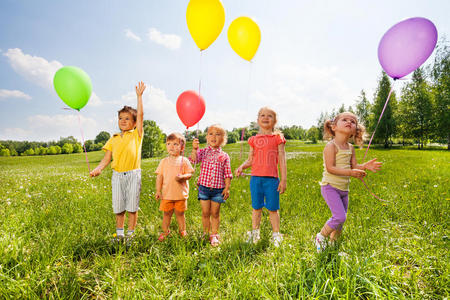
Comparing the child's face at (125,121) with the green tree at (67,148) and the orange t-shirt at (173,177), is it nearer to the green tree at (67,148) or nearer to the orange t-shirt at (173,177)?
the orange t-shirt at (173,177)

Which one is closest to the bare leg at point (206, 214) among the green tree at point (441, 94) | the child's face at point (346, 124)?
the child's face at point (346, 124)

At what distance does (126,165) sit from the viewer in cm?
329

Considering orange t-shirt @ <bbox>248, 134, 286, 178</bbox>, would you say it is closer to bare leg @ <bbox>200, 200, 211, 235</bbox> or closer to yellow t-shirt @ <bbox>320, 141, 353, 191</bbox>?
yellow t-shirt @ <bbox>320, 141, 353, 191</bbox>

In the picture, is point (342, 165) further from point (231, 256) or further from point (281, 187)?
point (231, 256)

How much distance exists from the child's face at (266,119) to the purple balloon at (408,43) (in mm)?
1868

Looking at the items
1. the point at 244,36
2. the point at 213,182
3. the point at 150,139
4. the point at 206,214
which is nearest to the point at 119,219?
the point at 206,214

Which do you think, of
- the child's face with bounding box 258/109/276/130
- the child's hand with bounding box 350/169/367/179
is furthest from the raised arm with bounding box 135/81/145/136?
the child's hand with bounding box 350/169/367/179

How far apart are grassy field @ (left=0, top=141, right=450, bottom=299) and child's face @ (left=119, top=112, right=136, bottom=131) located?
1669 millimetres

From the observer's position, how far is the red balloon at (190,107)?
3.68 m

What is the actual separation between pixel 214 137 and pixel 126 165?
4.62 feet

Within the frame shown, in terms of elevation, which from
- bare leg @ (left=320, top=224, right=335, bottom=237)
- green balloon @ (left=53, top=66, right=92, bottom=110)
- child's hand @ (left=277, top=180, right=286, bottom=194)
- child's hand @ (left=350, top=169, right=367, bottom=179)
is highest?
green balloon @ (left=53, top=66, right=92, bottom=110)

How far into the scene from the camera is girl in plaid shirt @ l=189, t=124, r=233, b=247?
3.41m

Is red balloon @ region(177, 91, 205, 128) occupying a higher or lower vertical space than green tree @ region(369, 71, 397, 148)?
lower

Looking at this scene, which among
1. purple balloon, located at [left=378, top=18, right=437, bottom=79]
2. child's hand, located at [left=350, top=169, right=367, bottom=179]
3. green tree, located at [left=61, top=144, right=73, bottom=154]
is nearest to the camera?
child's hand, located at [left=350, top=169, right=367, bottom=179]
